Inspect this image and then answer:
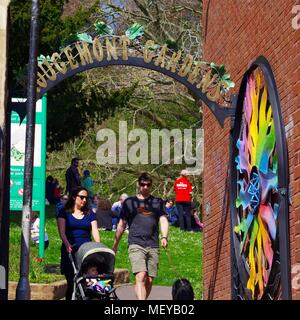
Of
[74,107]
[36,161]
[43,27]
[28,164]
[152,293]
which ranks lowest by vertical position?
[152,293]

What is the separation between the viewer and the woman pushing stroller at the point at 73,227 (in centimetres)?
1291

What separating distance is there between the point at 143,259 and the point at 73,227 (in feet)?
3.23

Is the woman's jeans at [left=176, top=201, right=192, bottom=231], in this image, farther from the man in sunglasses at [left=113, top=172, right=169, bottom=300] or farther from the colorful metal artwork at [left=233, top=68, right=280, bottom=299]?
the colorful metal artwork at [left=233, top=68, right=280, bottom=299]

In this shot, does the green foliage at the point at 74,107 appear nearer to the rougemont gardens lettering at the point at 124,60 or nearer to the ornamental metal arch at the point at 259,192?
the rougemont gardens lettering at the point at 124,60

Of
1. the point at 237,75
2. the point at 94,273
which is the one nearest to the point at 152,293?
the point at 237,75

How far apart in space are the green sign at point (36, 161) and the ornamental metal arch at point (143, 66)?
7349 millimetres

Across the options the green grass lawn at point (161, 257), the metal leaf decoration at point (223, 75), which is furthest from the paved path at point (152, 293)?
the metal leaf decoration at point (223, 75)

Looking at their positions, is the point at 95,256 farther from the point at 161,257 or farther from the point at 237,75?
the point at 161,257

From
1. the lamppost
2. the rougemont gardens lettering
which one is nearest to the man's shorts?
the lamppost

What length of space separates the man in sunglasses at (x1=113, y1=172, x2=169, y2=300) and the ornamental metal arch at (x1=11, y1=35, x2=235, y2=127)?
123 cm

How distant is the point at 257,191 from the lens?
1220 centimetres

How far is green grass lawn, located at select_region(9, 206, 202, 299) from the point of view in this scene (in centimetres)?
1923

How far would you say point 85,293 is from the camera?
40.2 feet
